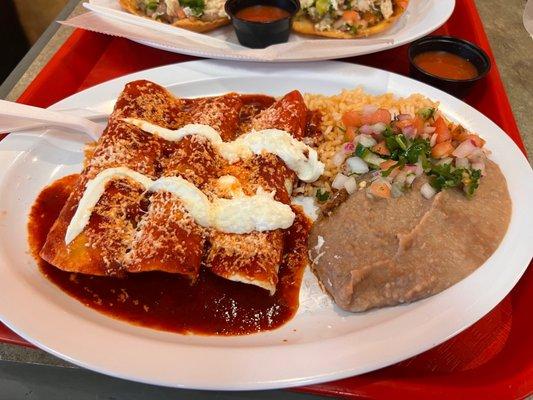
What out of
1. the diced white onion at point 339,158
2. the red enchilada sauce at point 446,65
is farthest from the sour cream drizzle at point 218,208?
the red enchilada sauce at point 446,65

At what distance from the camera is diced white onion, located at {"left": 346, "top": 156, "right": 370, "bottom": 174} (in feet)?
6.90

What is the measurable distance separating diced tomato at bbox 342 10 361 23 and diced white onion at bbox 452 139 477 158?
1.27 meters

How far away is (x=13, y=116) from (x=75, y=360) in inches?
49.0

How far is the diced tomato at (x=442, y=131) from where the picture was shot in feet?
6.95

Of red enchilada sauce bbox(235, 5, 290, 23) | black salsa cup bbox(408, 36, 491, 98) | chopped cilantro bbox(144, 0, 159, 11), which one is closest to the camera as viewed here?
black salsa cup bbox(408, 36, 491, 98)

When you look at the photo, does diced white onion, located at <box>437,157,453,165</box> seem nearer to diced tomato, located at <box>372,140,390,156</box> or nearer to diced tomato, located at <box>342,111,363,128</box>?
diced tomato, located at <box>372,140,390,156</box>

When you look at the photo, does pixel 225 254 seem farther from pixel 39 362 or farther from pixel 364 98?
pixel 364 98

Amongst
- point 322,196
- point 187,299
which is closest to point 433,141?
point 322,196

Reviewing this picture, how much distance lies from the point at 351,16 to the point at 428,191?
4.89ft

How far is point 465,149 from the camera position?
2.04 metres

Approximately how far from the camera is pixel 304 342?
5.31 feet

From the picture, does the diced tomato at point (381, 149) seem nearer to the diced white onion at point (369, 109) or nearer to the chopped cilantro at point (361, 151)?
the chopped cilantro at point (361, 151)

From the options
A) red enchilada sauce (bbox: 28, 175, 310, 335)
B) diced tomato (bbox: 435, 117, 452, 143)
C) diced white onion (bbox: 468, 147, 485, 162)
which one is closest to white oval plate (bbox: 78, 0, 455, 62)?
diced tomato (bbox: 435, 117, 452, 143)

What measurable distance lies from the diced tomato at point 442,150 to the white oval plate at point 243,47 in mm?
800
